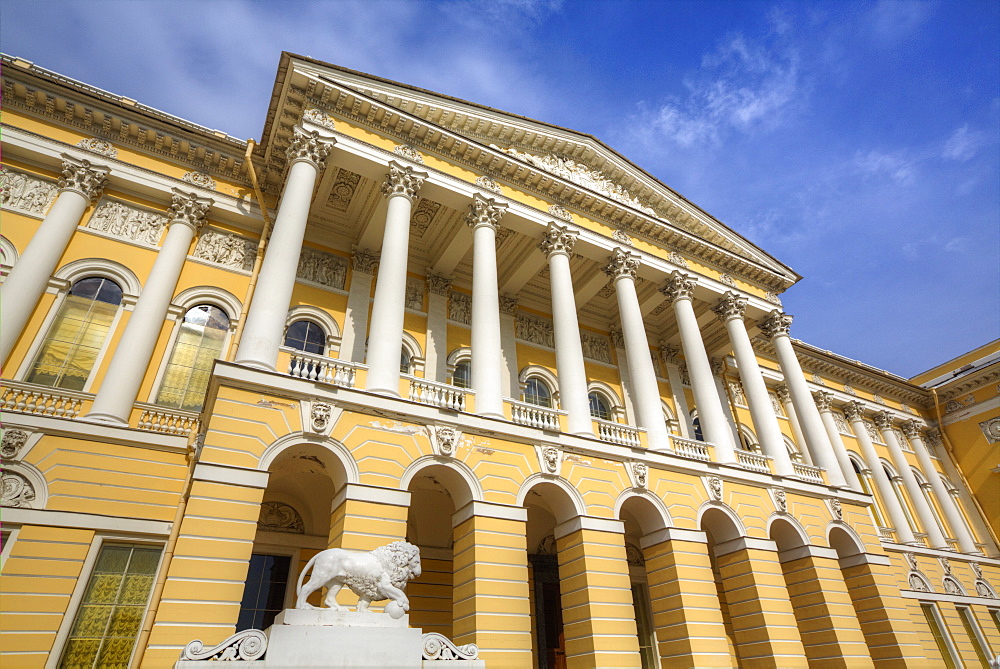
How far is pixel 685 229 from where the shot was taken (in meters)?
17.9

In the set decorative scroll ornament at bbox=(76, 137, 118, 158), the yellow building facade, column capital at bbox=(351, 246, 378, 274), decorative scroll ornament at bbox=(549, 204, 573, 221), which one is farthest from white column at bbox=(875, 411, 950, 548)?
decorative scroll ornament at bbox=(76, 137, 118, 158)

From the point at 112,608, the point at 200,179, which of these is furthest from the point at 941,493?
the point at 200,179

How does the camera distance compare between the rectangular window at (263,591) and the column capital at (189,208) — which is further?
the column capital at (189,208)

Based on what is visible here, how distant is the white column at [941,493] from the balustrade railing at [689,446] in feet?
54.0

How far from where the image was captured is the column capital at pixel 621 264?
52.1ft

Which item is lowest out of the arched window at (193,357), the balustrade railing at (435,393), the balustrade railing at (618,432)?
the balustrade railing at (435,393)

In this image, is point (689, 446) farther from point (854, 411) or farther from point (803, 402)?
point (854, 411)

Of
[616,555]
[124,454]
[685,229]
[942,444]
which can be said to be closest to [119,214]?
[124,454]

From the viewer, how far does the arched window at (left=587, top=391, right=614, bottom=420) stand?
17.6m

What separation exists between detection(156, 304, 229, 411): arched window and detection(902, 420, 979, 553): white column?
27564 millimetres

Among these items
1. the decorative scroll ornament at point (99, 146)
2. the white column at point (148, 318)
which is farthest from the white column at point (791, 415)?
the decorative scroll ornament at point (99, 146)

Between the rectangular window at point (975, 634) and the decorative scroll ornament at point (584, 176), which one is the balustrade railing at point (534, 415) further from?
the rectangular window at point (975, 634)

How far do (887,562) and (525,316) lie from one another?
38.6ft

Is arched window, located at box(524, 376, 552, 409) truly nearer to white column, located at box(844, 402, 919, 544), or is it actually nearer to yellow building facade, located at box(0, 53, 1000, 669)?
yellow building facade, located at box(0, 53, 1000, 669)
